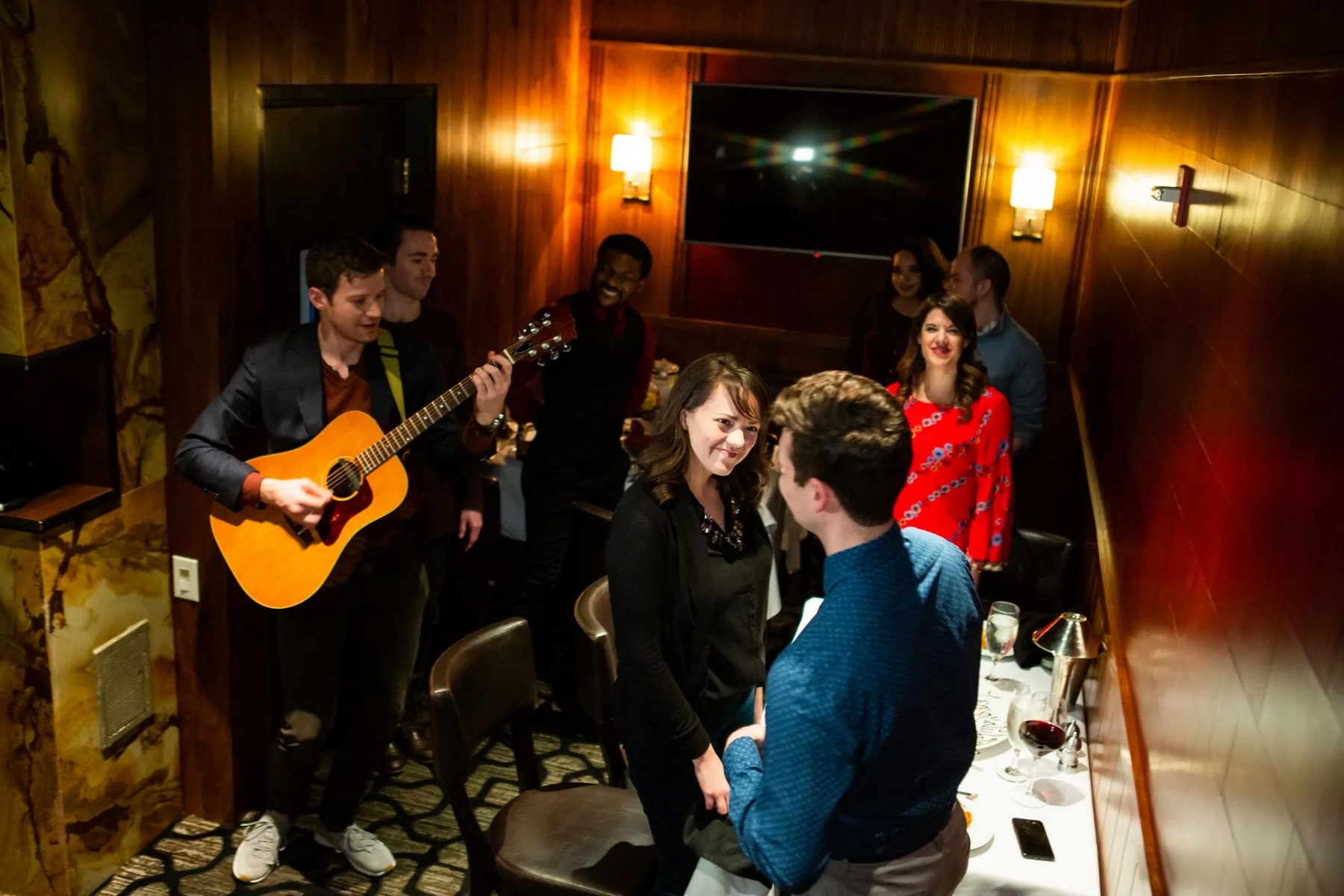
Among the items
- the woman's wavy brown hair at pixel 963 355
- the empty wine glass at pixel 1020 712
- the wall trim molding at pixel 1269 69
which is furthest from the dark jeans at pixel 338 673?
the wall trim molding at pixel 1269 69

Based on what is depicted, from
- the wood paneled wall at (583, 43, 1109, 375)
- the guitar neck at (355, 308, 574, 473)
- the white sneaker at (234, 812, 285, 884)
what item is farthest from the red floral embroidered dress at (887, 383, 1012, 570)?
the wood paneled wall at (583, 43, 1109, 375)

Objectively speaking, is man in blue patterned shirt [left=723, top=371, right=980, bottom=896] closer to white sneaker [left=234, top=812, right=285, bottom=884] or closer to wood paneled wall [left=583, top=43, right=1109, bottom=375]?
white sneaker [left=234, top=812, right=285, bottom=884]

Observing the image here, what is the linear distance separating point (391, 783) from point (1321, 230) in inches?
128

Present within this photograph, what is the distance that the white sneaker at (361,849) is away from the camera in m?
3.49

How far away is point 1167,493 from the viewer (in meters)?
2.38

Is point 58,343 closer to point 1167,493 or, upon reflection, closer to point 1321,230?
point 1167,493

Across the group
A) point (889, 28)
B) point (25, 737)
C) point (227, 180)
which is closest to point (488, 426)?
point (227, 180)

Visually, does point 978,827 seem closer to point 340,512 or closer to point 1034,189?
point 340,512

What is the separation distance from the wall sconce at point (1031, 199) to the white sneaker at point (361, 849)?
4324 mm

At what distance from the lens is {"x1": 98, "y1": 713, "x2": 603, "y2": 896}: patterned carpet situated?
3438mm

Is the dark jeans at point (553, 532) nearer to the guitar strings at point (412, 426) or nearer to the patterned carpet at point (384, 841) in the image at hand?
the patterned carpet at point (384, 841)

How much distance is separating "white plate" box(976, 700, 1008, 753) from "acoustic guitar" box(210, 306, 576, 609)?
1.53 meters

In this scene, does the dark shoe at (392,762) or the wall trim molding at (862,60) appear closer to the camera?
the dark shoe at (392,762)

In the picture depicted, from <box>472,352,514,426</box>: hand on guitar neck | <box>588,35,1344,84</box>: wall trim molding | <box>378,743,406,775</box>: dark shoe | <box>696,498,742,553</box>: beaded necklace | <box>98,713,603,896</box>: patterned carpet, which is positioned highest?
<box>588,35,1344,84</box>: wall trim molding
